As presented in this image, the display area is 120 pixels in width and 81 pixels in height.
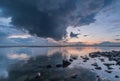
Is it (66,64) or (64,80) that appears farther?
(66,64)

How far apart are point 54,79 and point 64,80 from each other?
8.05ft

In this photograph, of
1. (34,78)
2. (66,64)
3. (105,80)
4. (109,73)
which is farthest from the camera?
(66,64)

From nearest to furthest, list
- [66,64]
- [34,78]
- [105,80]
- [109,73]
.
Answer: [105,80] → [34,78] → [109,73] → [66,64]

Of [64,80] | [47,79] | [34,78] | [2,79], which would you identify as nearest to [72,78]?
[64,80]

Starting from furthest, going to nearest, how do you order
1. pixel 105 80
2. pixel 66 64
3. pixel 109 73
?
pixel 66 64 → pixel 109 73 → pixel 105 80

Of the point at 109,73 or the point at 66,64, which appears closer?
the point at 109,73

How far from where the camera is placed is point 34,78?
123 ft

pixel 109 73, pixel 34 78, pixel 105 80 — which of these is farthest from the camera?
pixel 109 73

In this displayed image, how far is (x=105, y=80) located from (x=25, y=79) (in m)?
18.1

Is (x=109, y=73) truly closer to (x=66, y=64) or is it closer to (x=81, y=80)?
(x=81, y=80)

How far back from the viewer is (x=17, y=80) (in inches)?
1389

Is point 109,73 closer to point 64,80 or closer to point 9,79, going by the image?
point 64,80

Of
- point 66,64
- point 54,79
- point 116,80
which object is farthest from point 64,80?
point 66,64

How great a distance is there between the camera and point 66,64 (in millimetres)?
57781
